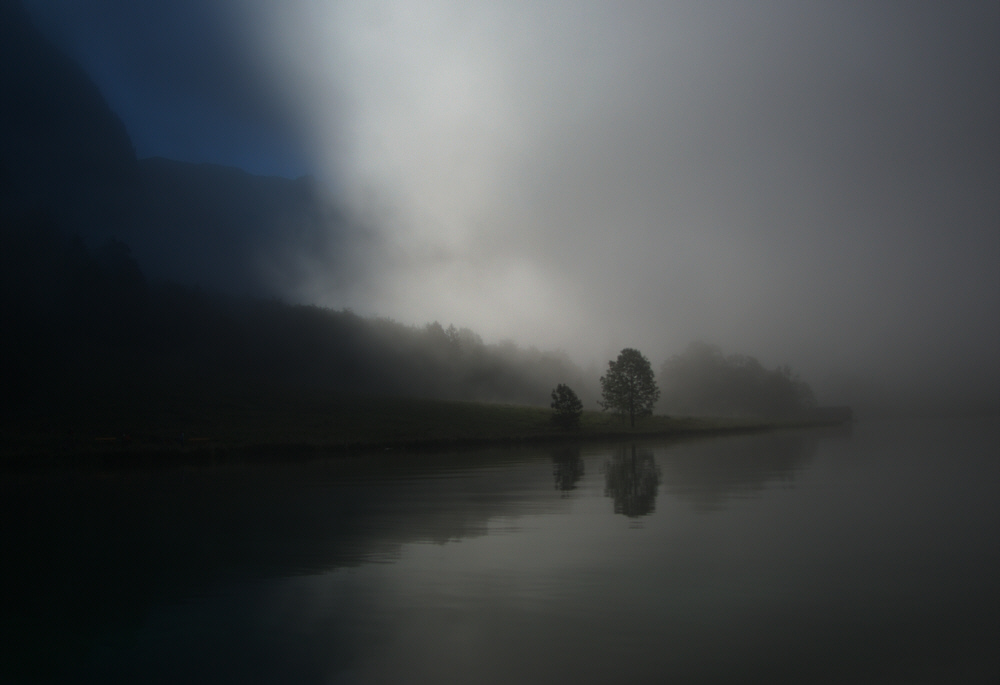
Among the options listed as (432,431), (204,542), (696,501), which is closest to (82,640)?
(204,542)

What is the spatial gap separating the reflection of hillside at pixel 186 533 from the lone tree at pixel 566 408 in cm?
4762

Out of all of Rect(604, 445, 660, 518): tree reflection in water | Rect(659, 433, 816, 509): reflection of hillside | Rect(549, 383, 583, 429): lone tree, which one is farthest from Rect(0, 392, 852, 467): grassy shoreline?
Rect(659, 433, 816, 509): reflection of hillside

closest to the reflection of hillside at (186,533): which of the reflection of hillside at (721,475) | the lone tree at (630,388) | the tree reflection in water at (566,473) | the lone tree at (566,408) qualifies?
the tree reflection in water at (566,473)

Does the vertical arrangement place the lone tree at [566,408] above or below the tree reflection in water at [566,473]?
above

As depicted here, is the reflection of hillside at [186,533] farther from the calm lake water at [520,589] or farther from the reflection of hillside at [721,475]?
the reflection of hillside at [721,475]

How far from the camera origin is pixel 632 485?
2444 centimetres

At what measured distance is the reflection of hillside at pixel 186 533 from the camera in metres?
10.2

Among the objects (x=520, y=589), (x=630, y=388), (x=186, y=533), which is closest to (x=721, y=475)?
(x=520, y=589)

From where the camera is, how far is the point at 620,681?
680cm

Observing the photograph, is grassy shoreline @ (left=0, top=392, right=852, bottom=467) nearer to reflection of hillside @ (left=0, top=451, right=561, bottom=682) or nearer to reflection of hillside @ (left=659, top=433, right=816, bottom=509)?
reflection of hillside @ (left=0, top=451, right=561, bottom=682)

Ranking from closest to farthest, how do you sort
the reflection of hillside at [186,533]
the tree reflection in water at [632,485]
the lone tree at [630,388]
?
the reflection of hillside at [186,533]
the tree reflection in water at [632,485]
the lone tree at [630,388]

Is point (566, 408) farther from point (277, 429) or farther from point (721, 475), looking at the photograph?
point (721, 475)

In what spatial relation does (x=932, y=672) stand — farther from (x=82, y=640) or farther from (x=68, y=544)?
(x=68, y=544)

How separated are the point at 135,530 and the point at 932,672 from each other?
57.5 feet
